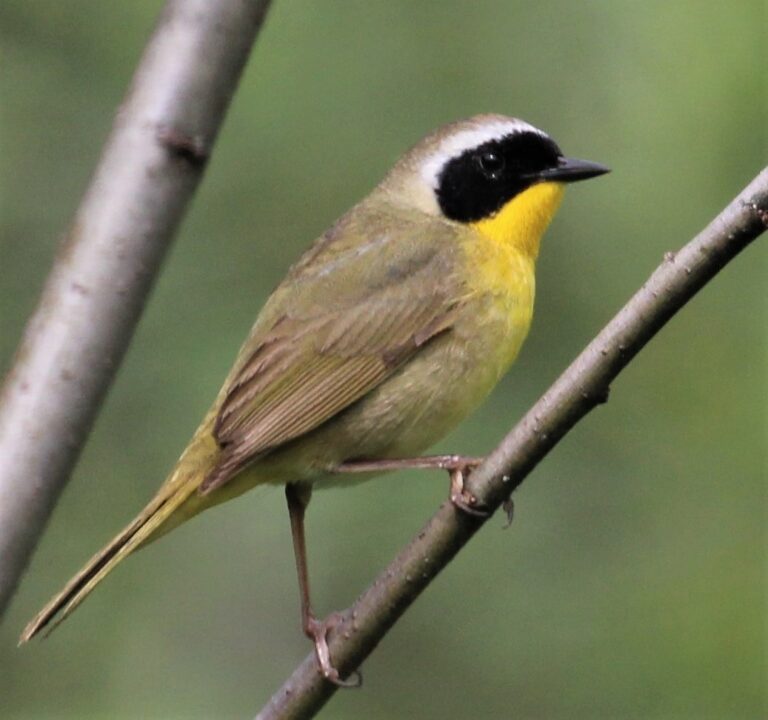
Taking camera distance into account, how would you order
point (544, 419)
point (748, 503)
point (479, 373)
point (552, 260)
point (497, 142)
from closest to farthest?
point (544, 419), point (479, 373), point (497, 142), point (748, 503), point (552, 260)

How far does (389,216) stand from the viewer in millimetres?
4492

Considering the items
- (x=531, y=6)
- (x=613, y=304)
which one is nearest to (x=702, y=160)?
(x=613, y=304)

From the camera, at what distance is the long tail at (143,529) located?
10.8 feet

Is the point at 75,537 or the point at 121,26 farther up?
the point at 121,26

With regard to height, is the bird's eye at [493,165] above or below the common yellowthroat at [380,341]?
above

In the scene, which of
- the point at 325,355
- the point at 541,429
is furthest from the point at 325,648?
the point at 325,355

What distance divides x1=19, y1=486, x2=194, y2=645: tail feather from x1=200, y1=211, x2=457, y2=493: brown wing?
200mm

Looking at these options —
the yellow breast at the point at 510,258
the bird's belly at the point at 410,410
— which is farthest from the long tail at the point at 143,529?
the yellow breast at the point at 510,258

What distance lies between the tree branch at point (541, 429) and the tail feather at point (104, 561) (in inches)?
21.7

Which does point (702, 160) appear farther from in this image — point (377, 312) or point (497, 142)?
point (377, 312)

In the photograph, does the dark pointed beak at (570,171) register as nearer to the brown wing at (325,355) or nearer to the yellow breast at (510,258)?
the yellow breast at (510,258)

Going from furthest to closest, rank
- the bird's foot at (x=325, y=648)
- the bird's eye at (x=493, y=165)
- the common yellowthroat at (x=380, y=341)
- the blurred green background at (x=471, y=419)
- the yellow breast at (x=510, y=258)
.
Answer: the blurred green background at (x=471, y=419) < the bird's eye at (x=493, y=165) < the yellow breast at (x=510, y=258) < the common yellowthroat at (x=380, y=341) < the bird's foot at (x=325, y=648)

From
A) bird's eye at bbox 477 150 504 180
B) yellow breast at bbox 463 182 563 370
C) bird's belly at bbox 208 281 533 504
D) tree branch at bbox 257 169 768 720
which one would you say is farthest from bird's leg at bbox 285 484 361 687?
bird's eye at bbox 477 150 504 180

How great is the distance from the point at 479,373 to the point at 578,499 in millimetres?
1235
